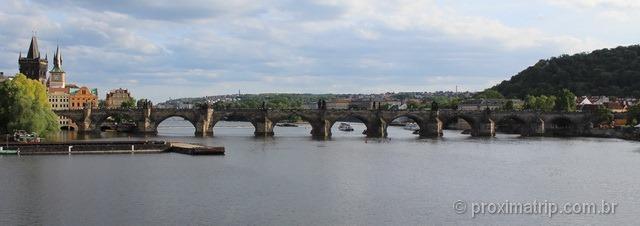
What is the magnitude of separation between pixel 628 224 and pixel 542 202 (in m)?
6.96

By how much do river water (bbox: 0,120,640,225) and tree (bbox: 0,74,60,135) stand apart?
1606 cm

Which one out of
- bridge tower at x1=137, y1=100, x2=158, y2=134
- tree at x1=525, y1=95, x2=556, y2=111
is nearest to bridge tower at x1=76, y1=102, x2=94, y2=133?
bridge tower at x1=137, y1=100, x2=158, y2=134

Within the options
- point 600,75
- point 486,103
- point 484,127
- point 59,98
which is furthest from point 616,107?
point 59,98

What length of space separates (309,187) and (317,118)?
6885 centimetres

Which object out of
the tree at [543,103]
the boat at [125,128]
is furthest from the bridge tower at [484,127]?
the boat at [125,128]

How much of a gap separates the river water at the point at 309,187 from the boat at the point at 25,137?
11.4 metres

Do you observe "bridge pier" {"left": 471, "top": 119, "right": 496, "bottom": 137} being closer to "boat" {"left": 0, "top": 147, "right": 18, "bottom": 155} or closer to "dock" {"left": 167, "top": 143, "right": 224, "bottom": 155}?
"dock" {"left": 167, "top": 143, "right": 224, "bottom": 155}

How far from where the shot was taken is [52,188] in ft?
158

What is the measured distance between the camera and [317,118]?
11919 centimetres

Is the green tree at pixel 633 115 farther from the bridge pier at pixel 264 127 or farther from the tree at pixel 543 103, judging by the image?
the bridge pier at pixel 264 127

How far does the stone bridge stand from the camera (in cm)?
11894

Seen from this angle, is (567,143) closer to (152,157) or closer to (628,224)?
(152,157)

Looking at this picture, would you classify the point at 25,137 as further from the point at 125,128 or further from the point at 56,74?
the point at 56,74

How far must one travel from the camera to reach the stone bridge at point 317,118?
119 meters
